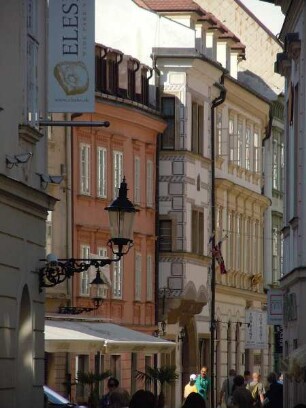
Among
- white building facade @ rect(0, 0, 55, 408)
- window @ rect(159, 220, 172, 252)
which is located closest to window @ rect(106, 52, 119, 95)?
window @ rect(159, 220, 172, 252)

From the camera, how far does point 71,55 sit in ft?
75.2

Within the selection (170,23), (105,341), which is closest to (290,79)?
(105,341)

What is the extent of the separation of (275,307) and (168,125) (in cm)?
2254

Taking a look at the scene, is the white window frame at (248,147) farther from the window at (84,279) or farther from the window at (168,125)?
the window at (84,279)

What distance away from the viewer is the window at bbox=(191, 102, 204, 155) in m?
58.2

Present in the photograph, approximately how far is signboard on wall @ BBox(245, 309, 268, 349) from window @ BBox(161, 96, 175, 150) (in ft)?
24.8

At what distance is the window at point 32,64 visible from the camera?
77.9 feet

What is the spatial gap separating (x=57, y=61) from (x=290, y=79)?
12.7 metres

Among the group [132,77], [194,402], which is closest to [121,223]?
[194,402]

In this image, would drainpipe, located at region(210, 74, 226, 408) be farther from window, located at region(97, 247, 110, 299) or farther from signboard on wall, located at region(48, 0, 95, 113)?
signboard on wall, located at region(48, 0, 95, 113)

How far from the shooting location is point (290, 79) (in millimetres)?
35188

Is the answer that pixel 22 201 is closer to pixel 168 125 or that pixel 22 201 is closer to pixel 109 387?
pixel 109 387

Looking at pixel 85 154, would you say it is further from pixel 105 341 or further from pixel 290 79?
pixel 290 79

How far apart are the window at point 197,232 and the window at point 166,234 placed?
1.16 meters
